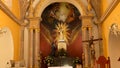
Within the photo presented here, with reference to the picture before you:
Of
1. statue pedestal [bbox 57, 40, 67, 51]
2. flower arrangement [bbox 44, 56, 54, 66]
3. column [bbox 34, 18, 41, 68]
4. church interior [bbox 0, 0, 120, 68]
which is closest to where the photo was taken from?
church interior [bbox 0, 0, 120, 68]

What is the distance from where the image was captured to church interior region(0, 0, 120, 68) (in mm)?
9863

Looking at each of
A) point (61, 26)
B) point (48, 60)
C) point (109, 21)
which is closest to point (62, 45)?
point (48, 60)

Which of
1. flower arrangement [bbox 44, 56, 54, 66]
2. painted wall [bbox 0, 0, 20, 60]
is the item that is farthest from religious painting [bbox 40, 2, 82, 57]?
painted wall [bbox 0, 0, 20, 60]

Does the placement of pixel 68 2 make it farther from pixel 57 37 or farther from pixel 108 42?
pixel 108 42

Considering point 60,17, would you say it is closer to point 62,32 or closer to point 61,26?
point 61,26

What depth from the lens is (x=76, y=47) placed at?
12844 mm

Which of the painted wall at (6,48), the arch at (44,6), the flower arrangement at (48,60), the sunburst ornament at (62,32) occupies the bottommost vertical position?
the flower arrangement at (48,60)

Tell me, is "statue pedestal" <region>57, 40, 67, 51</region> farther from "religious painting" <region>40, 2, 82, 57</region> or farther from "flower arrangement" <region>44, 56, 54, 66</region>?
"flower arrangement" <region>44, 56, 54, 66</region>

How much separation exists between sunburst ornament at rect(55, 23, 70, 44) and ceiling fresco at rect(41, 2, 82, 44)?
15 centimetres

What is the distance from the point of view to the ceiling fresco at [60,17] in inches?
516

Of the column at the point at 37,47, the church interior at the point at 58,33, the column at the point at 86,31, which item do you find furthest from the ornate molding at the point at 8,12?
the column at the point at 86,31

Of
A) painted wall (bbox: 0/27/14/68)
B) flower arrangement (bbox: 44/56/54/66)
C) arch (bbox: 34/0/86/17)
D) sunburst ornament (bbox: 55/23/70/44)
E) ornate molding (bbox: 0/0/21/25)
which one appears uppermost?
arch (bbox: 34/0/86/17)

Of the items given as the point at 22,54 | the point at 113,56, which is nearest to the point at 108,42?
the point at 113,56

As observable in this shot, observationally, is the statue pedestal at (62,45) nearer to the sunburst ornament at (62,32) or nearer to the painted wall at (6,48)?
the sunburst ornament at (62,32)
